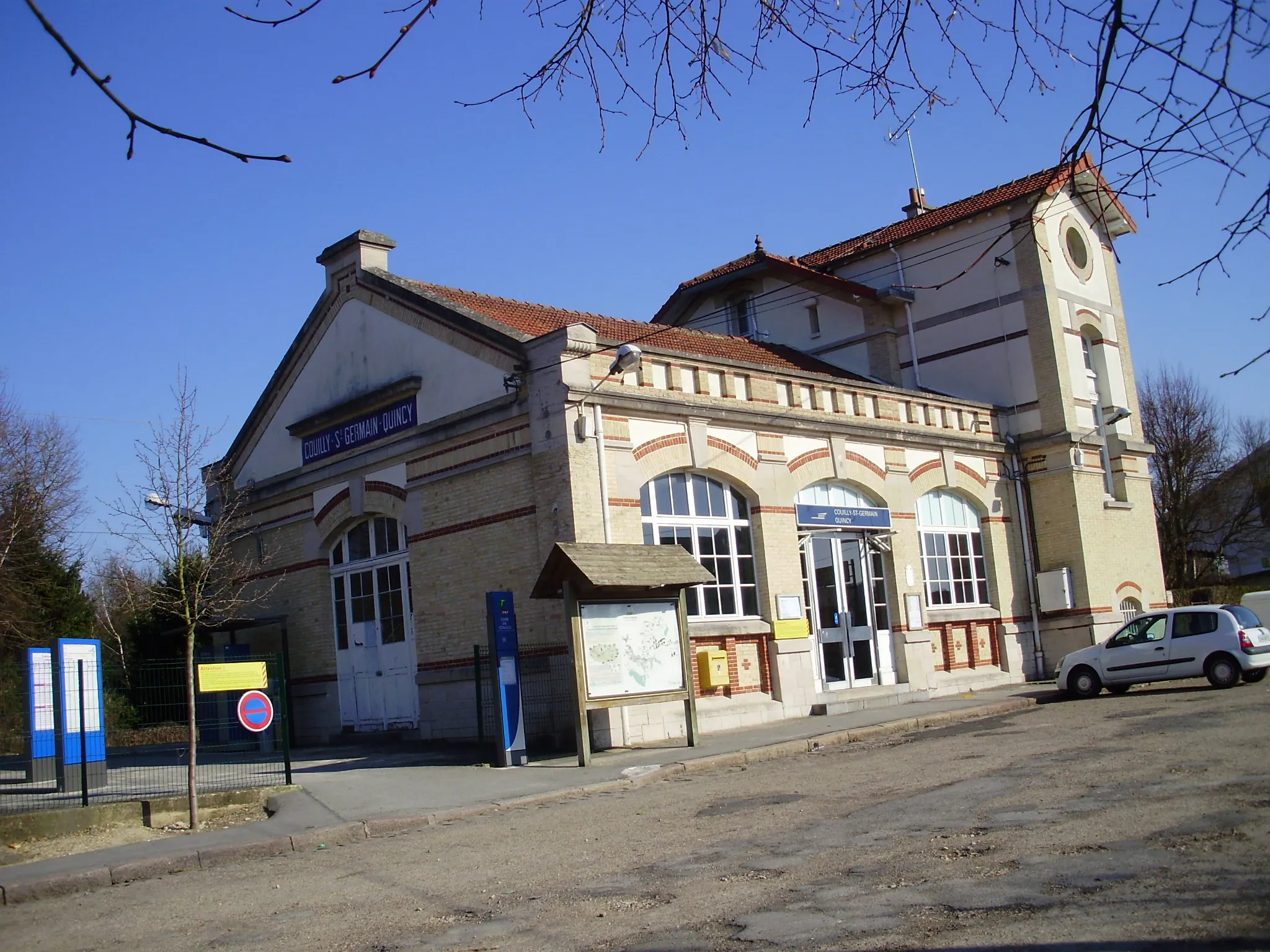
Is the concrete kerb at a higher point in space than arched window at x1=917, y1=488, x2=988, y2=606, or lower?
lower

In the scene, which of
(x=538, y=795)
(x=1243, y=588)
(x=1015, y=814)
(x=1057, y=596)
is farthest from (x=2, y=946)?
(x=1243, y=588)

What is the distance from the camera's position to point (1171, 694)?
59.0ft

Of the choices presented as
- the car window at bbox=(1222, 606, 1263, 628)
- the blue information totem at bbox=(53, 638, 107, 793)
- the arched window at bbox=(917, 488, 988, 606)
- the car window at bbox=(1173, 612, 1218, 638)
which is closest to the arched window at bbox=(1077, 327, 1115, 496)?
the arched window at bbox=(917, 488, 988, 606)

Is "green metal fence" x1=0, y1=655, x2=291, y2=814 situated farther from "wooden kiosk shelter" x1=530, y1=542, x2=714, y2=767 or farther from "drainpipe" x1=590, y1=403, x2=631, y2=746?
"drainpipe" x1=590, y1=403, x2=631, y2=746

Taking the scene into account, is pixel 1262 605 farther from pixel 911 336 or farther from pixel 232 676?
pixel 232 676

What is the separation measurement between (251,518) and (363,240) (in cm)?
609

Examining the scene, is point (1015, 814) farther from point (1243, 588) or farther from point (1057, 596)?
point (1243, 588)

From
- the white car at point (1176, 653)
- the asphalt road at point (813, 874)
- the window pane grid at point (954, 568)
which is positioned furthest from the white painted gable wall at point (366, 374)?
the white car at point (1176, 653)

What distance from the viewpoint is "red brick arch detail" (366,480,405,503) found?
19672 mm

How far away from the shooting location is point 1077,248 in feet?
91.3

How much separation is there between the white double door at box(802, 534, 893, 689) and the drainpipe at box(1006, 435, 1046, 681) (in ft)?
16.6

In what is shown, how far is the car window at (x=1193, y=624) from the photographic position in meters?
18.9

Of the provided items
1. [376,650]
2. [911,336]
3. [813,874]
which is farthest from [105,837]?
[911,336]

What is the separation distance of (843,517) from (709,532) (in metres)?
3.26
